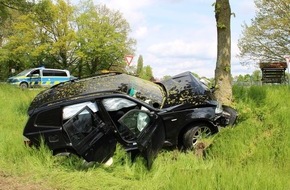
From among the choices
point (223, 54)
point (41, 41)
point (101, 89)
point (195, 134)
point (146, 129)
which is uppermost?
point (41, 41)

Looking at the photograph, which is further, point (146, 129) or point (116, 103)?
point (116, 103)

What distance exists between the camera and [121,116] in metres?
7.06

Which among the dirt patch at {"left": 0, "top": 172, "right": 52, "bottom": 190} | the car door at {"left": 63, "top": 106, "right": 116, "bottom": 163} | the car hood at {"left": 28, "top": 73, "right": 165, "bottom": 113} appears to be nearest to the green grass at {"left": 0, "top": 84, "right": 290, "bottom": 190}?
the dirt patch at {"left": 0, "top": 172, "right": 52, "bottom": 190}

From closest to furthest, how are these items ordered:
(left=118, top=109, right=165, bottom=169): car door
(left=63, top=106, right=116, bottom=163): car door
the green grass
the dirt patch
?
the green grass < the dirt patch < (left=118, top=109, right=165, bottom=169): car door < (left=63, top=106, right=116, bottom=163): car door

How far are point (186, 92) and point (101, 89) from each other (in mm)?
1798

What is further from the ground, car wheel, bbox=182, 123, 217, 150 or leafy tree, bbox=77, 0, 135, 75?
leafy tree, bbox=77, 0, 135, 75

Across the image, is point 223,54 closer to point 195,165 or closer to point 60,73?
point 195,165

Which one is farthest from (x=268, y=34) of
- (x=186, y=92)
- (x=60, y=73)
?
(x=186, y=92)

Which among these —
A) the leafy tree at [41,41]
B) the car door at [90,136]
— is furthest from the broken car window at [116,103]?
the leafy tree at [41,41]

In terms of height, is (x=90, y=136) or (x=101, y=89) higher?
(x=101, y=89)

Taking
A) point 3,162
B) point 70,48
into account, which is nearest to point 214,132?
point 3,162

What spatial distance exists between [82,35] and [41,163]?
139 ft

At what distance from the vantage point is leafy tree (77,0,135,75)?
157 ft

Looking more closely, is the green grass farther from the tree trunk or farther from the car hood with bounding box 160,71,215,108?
the tree trunk
